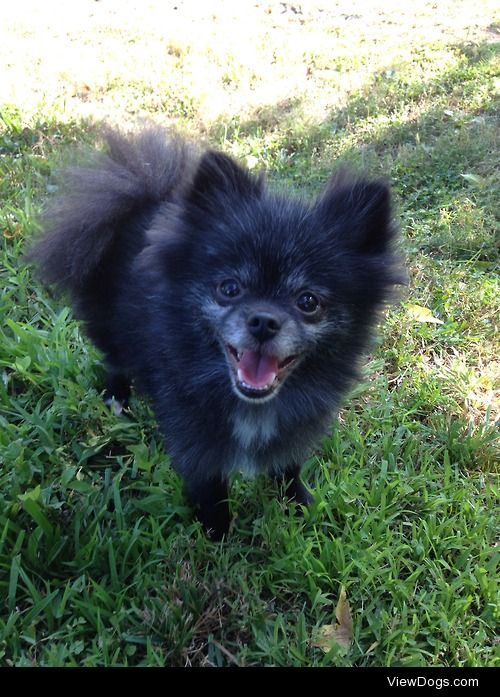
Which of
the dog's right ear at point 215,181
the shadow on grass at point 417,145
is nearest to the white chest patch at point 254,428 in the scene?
the dog's right ear at point 215,181

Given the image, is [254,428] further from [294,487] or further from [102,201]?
[102,201]

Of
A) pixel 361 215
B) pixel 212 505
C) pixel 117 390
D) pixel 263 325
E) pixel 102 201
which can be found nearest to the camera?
pixel 263 325

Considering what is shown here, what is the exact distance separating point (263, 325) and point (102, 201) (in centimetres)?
124

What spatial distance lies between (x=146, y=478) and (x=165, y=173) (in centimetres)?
154

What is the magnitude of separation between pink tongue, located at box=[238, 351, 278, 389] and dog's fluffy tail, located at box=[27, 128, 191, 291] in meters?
1.06

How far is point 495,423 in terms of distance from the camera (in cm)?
313

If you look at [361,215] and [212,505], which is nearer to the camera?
[361,215]

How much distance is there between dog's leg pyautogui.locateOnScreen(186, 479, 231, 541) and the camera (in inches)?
101

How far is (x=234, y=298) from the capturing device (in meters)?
2.16

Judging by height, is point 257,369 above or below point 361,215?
below

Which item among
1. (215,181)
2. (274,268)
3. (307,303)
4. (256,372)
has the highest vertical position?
(215,181)
